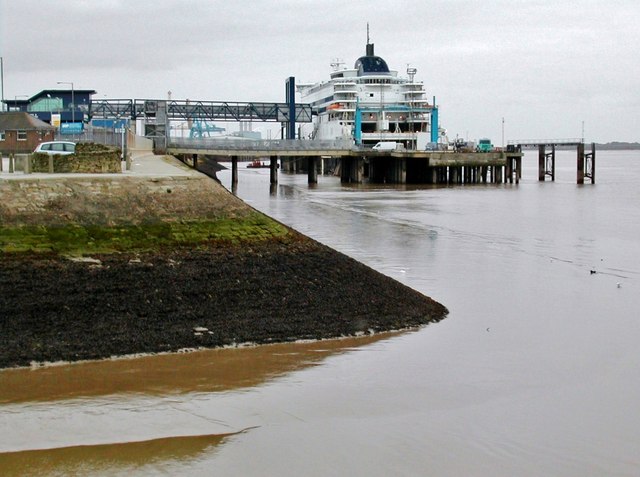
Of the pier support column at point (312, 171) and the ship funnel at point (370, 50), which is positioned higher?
the ship funnel at point (370, 50)

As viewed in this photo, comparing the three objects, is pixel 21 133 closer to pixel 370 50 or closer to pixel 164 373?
pixel 164 373

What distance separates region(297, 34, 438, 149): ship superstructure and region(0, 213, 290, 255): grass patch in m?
77.9

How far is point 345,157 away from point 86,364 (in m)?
75.6

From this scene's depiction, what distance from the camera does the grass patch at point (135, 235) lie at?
18.1 metres

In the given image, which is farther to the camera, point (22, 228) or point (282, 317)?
point (22, 228)

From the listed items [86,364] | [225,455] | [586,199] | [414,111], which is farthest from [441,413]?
[414,111]

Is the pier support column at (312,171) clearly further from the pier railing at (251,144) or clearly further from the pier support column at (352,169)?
the pier support column at (352,169)

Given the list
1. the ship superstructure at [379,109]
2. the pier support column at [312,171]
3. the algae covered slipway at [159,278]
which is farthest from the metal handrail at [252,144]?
the algae covered slipway at [159,278]

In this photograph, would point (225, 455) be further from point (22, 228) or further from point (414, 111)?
point (414, 111)

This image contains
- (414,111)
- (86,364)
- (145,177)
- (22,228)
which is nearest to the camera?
(86,364)

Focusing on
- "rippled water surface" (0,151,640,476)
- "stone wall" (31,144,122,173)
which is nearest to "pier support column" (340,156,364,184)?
"stone wall" (31,144,122,173)

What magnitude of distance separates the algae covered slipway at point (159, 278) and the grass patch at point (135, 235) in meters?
0.03

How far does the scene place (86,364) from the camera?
1413 centimetres

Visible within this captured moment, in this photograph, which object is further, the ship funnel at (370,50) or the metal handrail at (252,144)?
the ship funnel at (370,50)
